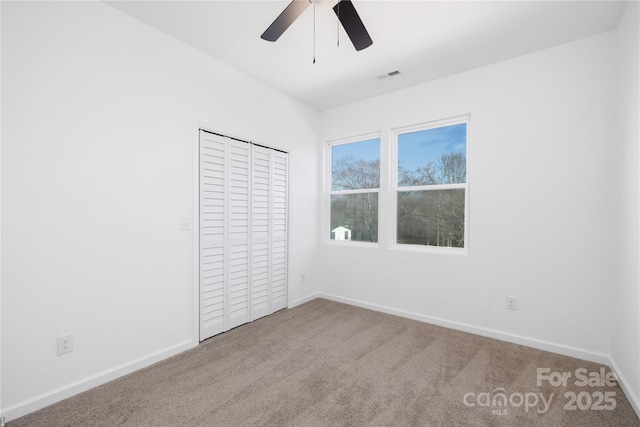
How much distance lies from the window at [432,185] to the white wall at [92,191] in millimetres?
2187

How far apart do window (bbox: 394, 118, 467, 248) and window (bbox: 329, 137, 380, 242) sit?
328 mm

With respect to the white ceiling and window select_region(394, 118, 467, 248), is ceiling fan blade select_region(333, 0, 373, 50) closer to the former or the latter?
the white ceiling

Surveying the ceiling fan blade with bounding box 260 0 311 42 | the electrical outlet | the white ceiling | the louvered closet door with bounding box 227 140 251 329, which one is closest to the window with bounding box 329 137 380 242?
the white ceiling

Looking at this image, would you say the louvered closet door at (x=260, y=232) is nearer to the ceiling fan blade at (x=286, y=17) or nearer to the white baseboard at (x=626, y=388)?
the ceiling fan blade at (x=286, y=17)

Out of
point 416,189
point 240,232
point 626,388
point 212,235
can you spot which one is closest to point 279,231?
point 240,232

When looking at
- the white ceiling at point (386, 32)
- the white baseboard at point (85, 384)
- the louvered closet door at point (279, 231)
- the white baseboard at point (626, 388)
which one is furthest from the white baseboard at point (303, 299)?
the white baseboard at point (626, 388)

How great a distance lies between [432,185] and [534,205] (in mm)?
975

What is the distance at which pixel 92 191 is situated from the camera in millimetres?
1975

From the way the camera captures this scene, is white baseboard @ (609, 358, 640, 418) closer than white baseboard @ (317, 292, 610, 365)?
Yes

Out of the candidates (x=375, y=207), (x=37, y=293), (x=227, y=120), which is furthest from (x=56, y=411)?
(x=375, y=207)

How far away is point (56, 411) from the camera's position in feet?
5.70

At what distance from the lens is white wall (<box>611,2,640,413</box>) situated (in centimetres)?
182

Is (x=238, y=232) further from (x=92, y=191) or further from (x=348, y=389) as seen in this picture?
(x=348, y=389)

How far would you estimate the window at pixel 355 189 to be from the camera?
3.72 meters
